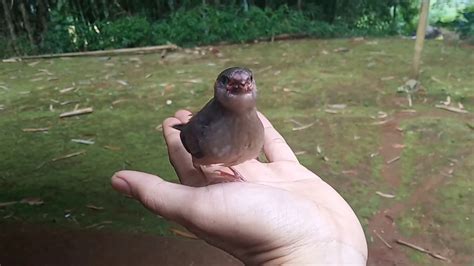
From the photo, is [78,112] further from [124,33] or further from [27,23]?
[27,23]

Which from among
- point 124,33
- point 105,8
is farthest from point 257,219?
point 105,8

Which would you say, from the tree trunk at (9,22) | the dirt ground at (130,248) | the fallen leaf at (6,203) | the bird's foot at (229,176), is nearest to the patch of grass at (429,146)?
the dirt ground at (130,248)

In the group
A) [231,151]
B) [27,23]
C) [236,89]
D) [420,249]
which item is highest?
[236,89]

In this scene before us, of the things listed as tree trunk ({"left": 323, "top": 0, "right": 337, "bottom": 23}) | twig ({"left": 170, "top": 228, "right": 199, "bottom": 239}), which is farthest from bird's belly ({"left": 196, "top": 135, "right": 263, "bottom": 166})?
tree trunk ({"left": 323, "top": 0, "right": 337, "bottom": 23})

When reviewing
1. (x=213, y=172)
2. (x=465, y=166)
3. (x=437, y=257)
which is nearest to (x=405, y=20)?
(x=465, y=166)

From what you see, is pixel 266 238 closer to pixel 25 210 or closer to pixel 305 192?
pixel 305 192

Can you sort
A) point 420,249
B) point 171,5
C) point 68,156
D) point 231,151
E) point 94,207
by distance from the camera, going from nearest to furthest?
point 231,151, point 420,249, point 94,207, point 68,156, point 171,5
